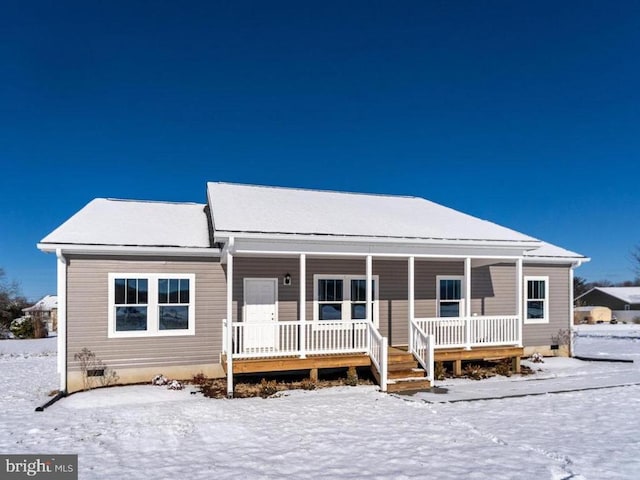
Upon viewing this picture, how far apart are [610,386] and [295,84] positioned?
622 inches

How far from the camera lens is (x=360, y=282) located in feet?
43.1

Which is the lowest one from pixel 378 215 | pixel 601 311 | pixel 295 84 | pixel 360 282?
pixel 601 311

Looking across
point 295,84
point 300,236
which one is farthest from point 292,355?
point 295,84

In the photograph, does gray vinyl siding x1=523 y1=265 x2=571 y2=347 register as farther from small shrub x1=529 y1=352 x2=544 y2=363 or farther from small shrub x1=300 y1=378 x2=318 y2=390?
small shrub x1=300 y1=378 x2=318 y2=390

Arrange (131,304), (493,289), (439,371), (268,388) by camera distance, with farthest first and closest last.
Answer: (493,289), (439,371), (131,304), (268,388)

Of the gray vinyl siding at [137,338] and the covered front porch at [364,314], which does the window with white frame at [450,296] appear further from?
the gray vinyl siding at [137,338]

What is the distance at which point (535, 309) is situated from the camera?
14.9m

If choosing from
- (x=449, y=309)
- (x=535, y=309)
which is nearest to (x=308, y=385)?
(x=449, y=309)

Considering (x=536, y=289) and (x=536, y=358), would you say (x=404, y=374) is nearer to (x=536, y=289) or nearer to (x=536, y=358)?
(x=536, y=358)

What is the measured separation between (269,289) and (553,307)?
948cm

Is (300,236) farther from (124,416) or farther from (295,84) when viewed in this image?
(295,84)

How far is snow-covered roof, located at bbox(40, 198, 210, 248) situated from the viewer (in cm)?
1080

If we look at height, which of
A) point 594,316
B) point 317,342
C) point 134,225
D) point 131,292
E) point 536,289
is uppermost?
point 134,225

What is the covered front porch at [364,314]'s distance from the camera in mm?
10500
